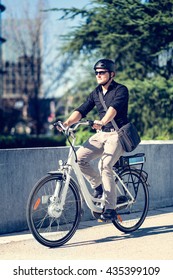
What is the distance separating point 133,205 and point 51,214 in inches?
49.7

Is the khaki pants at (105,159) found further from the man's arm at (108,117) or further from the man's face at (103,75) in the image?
the man's face at (103,75)

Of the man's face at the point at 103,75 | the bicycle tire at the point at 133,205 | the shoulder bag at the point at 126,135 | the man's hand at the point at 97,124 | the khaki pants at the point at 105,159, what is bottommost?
the bicycle tire at the point at 133,205

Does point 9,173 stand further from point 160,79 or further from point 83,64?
point 83,64

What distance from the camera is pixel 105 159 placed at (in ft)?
18.9

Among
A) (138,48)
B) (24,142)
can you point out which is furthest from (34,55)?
(138,48)

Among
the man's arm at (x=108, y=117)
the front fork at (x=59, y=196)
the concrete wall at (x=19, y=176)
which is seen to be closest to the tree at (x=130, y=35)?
the concrete wall at (x=19, y=176)

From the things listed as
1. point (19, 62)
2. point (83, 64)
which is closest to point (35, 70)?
point (19, 62)

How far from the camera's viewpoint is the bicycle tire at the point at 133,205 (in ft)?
20.2

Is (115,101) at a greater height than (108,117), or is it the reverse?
(115,101)

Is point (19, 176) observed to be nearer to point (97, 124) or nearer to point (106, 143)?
point (106, 143)

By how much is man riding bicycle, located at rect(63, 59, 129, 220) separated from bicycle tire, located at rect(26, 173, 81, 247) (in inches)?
13.9

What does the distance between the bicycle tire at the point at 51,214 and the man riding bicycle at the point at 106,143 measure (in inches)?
13.9

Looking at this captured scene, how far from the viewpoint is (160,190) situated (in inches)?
325

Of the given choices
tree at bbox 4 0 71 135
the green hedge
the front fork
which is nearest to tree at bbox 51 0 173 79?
the front fork
